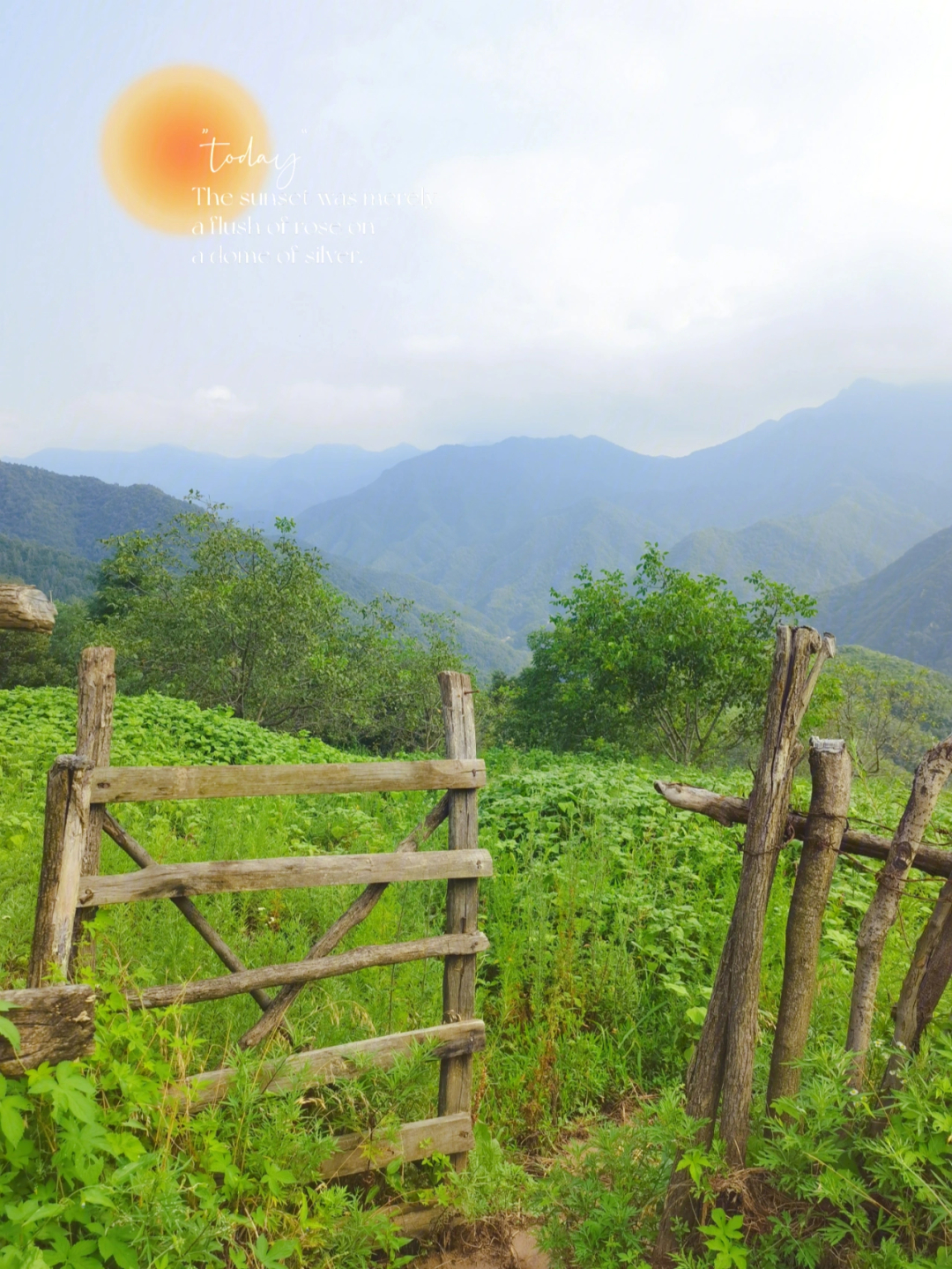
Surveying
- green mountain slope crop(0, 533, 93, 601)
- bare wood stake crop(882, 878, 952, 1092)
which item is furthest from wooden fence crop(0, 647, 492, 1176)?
green mountain slope crop(0, 533, 93, 601)

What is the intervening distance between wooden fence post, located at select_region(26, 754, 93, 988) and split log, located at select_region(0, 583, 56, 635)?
2.05 feet

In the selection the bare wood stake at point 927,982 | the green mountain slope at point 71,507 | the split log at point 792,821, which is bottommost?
the bare wood stake at point 927,982

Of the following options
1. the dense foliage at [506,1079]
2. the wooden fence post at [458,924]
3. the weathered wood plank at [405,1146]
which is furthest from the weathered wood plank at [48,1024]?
the wooden fence post at [458,924]

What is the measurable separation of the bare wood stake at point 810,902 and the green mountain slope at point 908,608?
12193 cm

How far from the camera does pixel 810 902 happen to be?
2816 mm

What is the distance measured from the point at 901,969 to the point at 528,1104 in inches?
90.7

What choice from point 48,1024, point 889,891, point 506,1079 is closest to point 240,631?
point 506,1079

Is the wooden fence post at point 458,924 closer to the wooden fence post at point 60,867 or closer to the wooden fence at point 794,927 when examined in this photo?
the wooden fence at point 794,927

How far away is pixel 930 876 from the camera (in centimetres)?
277

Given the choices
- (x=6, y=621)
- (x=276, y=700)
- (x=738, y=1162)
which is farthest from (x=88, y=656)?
(x=276, y=700)

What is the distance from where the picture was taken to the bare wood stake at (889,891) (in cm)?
266

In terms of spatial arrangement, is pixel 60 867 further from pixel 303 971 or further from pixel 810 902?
pixel 810 902

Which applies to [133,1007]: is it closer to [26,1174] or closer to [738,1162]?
[26,1174]

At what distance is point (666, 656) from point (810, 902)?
17.8 metres
